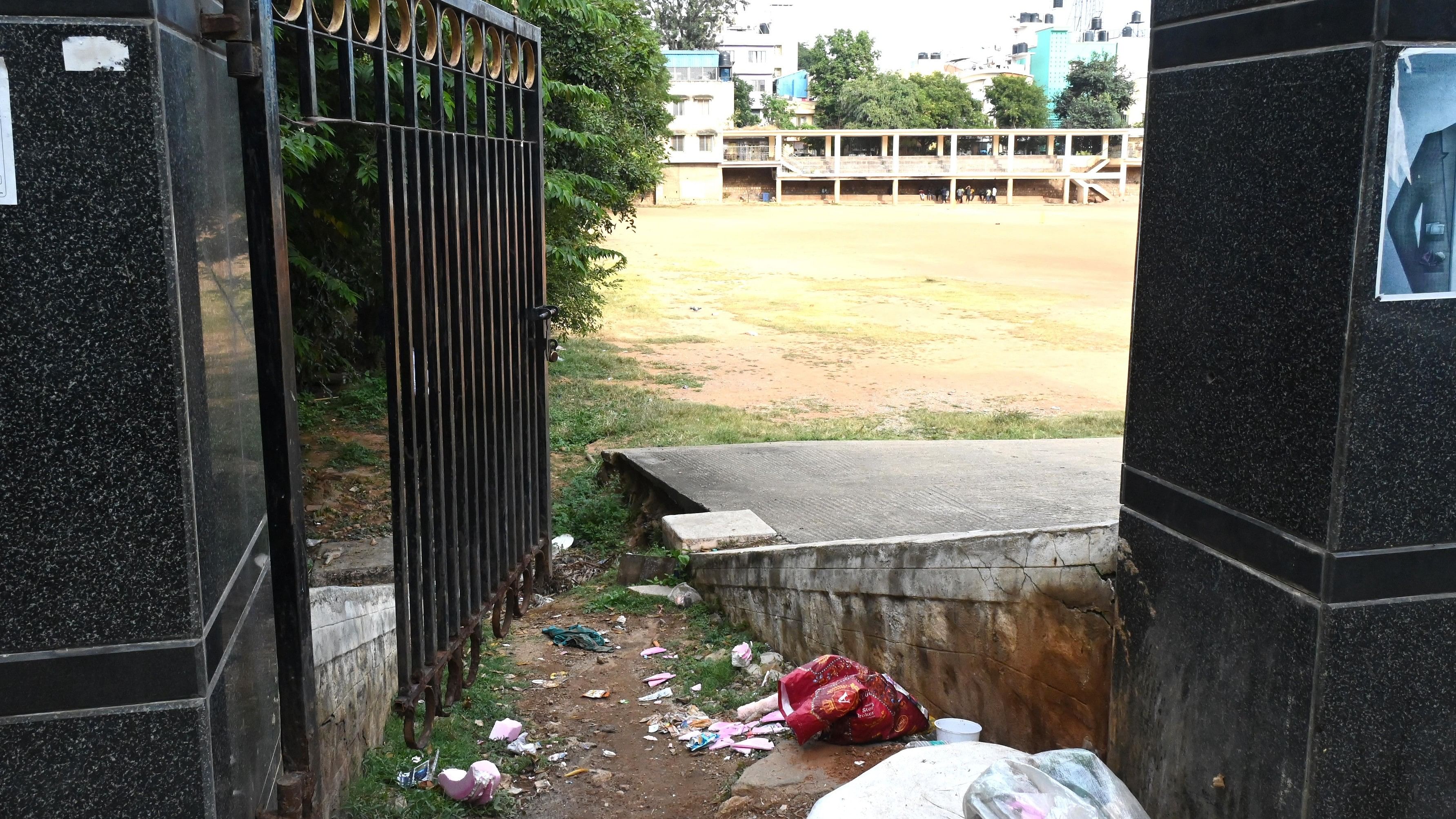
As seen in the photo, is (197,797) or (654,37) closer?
(197,797)

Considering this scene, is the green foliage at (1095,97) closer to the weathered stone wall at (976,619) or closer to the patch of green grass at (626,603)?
the patch of green grass at (626,603)

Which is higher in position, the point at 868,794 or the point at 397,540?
the point at 397,540

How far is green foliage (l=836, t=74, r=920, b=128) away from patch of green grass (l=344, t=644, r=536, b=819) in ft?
215

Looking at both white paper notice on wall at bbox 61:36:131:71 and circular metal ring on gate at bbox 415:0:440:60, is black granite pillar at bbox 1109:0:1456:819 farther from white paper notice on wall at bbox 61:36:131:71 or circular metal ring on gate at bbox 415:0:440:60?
white paper notice on wall at bbox 61:36:131:71

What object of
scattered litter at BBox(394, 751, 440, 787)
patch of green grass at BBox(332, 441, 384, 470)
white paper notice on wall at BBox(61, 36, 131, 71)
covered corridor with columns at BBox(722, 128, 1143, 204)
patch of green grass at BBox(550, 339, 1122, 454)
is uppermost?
covered corridor with columns at BBox(722, 128, 1143, 204)

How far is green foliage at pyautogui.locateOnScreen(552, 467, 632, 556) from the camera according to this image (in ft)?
22.4

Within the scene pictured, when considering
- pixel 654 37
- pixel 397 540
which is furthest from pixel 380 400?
pixel 397 540

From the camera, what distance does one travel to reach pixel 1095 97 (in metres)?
70.1

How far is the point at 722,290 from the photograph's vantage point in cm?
2381

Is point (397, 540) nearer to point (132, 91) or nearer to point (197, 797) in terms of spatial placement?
point (197, 797)

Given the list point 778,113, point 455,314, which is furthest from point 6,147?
point 778,113

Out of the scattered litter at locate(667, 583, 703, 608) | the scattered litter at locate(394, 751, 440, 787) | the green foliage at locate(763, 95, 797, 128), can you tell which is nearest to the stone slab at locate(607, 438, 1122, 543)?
the scattered litter at locate(667, 583, 703, 608)

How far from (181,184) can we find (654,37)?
1260 centimetres

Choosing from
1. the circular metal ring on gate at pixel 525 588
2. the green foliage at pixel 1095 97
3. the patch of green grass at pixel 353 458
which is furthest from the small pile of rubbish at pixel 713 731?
the green foliage at pixel 1095 97
